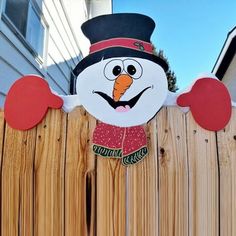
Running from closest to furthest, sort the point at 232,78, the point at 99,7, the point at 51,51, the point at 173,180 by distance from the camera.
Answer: the point at 173,180 < the point at 51,51 < the point at 232,78 < the point at 99,7

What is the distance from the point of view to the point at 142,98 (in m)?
1.46

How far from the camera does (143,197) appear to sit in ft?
4.68

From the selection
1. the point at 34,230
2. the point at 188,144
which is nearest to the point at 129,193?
the point at 188,144

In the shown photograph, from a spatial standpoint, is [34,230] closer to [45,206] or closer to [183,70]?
[45,206]

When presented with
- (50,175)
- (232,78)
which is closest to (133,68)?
(50,175)

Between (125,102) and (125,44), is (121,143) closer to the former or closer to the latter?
(125,102)

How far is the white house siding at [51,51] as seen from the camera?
2887mm

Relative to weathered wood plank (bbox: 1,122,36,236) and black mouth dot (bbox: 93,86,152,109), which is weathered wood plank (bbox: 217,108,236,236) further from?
weathered wood plank (bbox: 1,122,36,236)

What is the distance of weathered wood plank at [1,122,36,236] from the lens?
4.79ft

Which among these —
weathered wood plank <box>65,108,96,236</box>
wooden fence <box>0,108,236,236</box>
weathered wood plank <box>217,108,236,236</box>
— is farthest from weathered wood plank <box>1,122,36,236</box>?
weathered wood plank <box>217,108,236,236</box>

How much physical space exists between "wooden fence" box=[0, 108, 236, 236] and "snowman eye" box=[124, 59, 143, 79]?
217 millimetres

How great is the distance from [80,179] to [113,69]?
1.77 feet

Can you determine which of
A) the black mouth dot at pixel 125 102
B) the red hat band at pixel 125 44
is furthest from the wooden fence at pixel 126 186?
the red hat band at pixel 125 44

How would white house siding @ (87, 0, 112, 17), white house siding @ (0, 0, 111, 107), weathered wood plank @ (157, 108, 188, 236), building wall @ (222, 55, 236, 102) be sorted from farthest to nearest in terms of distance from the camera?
white house siding @ (87, 0, 112, 17) → building wall @ (222, 55, 236, 102) → white house siding @ (0, 0, 111, 107) → weathered wood plank @ (157, 108, 188, 236)
